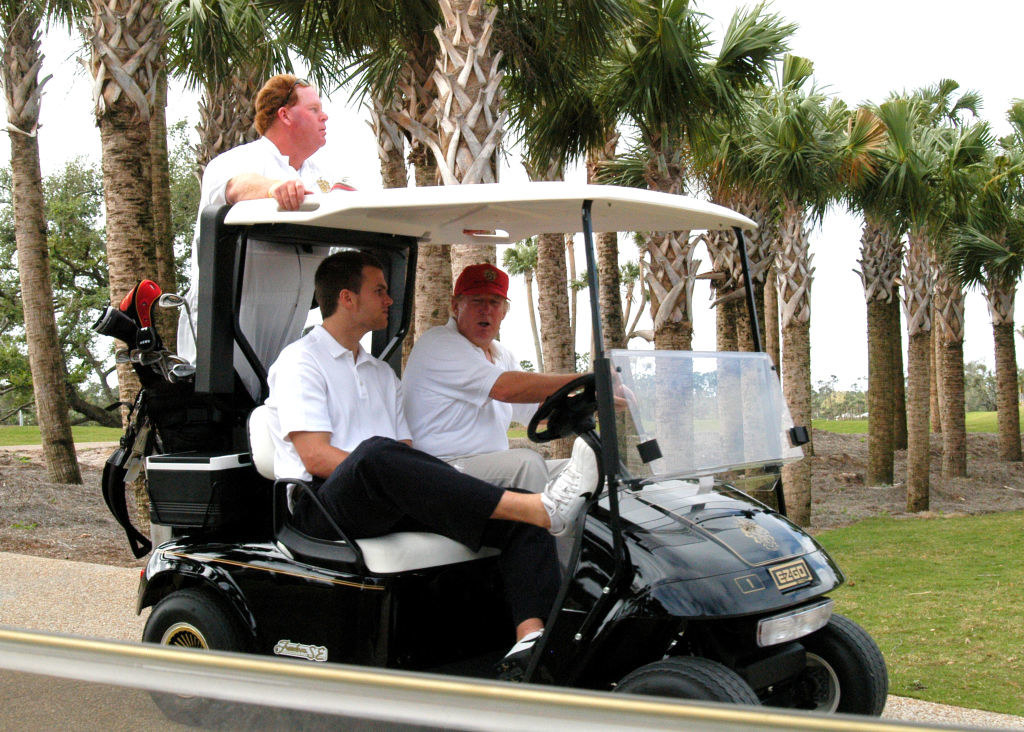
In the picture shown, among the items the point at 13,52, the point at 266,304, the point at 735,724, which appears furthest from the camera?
the point at 13,52

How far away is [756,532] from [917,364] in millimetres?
16454

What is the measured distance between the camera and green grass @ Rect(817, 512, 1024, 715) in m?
5.03

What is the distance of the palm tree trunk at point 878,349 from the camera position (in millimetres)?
19266

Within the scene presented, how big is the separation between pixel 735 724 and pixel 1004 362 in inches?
1039

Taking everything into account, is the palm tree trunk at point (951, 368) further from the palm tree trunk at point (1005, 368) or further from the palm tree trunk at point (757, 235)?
the palm tree trunk at point (757, 235)

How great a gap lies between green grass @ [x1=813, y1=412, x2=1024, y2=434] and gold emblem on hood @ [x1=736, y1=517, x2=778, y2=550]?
30.1 metres

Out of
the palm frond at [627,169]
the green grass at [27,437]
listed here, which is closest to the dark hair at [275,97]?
the palm frond at [627,169]

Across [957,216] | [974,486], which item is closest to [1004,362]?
[974,486]

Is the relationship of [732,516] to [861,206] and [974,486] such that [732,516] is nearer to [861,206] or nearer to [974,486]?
[861,206]

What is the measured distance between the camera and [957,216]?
64.7 ft

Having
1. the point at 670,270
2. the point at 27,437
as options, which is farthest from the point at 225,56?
the point at 27,437

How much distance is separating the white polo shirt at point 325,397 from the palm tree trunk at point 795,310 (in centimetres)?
1147

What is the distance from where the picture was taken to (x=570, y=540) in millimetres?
3262

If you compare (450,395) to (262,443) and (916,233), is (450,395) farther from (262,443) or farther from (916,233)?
(916,233)
